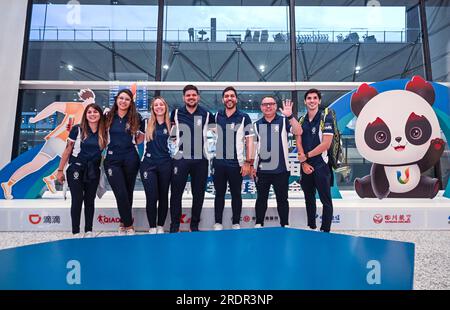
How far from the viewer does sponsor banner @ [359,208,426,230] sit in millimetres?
3270

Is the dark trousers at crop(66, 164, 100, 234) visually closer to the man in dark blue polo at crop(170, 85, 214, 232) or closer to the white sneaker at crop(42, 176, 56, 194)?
the man in dark blue polo at crop(170, 85, 214, 232)

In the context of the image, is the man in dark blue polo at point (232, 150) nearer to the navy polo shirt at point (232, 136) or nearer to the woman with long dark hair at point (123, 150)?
the navy polo shirt at point (232, 136)

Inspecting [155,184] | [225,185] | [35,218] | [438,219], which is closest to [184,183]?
[155,184]

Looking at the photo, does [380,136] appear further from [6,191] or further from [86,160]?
[6,191]

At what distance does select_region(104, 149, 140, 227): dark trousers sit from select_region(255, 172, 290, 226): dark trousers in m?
1.14

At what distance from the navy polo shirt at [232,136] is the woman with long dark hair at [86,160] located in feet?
3.34

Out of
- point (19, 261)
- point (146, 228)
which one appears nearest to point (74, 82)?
point (146, 228)

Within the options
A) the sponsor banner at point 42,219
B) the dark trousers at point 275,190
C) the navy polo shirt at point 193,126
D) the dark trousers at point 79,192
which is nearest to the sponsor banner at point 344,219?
the dark trousers at point 275,190

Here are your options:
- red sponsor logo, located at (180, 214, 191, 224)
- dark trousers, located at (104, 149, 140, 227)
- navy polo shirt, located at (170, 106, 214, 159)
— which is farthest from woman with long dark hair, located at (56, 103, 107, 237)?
red sponsor logo, located at (180, 214, 191, 224)

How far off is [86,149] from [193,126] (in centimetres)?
96

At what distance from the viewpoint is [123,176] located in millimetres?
2705

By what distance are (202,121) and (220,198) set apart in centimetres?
73
